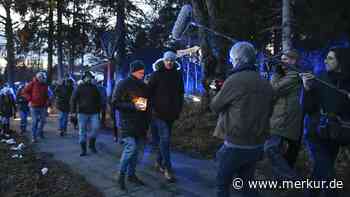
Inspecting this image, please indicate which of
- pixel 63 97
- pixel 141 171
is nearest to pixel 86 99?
pixel 141 171

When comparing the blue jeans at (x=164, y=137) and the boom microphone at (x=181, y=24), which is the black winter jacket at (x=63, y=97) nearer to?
the boom microphone at (x=181, y=24)

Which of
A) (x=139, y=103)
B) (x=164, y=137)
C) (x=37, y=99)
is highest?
(x=37, y=99)

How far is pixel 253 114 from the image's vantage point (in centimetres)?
468

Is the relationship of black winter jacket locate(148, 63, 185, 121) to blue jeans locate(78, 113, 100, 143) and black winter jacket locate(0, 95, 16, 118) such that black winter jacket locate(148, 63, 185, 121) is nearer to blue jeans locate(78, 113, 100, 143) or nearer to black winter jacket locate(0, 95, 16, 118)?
blue jeans locate(78, 113, 100, 143)

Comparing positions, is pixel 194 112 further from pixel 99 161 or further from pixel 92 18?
pixel 92 18

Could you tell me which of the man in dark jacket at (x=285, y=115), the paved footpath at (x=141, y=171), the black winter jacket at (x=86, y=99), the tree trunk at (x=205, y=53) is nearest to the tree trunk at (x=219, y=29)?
the tree trunk at (x=205, y=53)

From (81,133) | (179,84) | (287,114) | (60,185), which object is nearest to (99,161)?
(81,133)

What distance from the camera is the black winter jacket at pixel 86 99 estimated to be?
10.3 metres

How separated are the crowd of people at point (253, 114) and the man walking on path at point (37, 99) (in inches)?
227

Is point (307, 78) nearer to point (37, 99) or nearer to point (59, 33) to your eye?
point (37, 99)

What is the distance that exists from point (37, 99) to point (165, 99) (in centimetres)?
660

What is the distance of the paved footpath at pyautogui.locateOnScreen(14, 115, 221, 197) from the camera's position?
6.94m

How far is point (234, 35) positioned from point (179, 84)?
7910 millimetres

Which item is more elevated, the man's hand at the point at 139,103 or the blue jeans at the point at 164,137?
the man's hand at the point at 139,103
